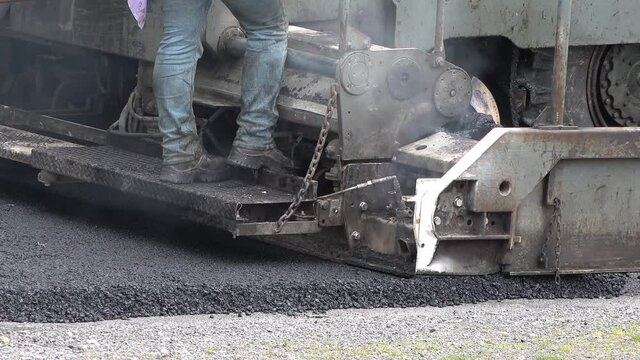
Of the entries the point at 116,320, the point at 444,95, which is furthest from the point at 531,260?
the point at 116,320

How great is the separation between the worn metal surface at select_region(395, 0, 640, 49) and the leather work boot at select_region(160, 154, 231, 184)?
1.25 meters

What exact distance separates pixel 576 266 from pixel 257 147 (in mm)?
1693

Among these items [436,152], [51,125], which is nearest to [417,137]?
[436,152]

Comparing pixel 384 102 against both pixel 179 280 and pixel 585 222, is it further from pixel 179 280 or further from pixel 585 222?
pixel 179 280

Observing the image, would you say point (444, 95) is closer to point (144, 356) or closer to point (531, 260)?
point (531, 260)

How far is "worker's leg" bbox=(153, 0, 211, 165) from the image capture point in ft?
22.7

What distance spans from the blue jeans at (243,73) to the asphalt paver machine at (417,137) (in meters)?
0.18

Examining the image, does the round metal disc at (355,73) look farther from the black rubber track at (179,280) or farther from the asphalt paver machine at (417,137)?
the black rubber track at (179,280)

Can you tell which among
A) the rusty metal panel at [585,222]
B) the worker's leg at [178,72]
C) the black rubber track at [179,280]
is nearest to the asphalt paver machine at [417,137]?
the rusty metal panel at [585,222]

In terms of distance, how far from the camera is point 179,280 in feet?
20.2

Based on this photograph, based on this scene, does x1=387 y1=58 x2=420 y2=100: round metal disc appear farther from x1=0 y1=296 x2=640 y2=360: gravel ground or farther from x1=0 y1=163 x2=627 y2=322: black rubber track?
x1=0 y1=296 x2=640 y2=360: gravel ground

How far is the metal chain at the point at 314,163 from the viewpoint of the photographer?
6.43 m

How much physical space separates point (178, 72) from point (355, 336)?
6.53 feet

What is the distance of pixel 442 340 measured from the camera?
18.3 ft
